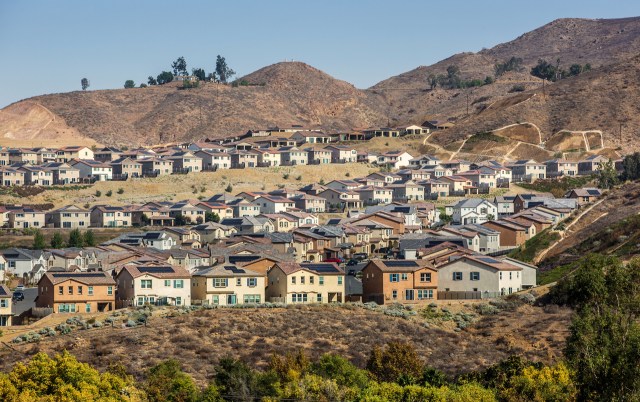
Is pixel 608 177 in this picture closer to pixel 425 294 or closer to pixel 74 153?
pixel 425 294

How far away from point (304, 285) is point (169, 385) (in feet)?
87.9

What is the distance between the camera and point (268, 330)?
6862 centimetres

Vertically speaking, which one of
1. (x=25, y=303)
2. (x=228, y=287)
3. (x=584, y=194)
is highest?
(x=584, y=194)

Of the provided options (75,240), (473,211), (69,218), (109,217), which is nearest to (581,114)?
(473,211)

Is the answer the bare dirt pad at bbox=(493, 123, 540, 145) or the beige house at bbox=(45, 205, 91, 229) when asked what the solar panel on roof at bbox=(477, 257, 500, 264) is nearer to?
the beige house at bbox=(45, 205, 91, 229)

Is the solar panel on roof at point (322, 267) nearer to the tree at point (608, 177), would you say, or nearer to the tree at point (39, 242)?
the tree at point (39, 242)

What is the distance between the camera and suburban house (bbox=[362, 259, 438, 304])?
263 ft

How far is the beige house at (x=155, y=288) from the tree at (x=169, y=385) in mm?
20559

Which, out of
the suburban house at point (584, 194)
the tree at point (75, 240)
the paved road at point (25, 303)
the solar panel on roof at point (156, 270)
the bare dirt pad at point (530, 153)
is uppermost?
the bare dirt pad at point (530, 153)

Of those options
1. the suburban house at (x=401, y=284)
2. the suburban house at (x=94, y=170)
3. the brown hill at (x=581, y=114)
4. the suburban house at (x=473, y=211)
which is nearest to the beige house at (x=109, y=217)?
the suburban house at (x=94, y=170)

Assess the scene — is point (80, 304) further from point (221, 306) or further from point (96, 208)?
point (96, 208)

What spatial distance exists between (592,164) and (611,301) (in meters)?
96.4

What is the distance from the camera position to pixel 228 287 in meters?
79.2

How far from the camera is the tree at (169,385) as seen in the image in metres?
52.8
